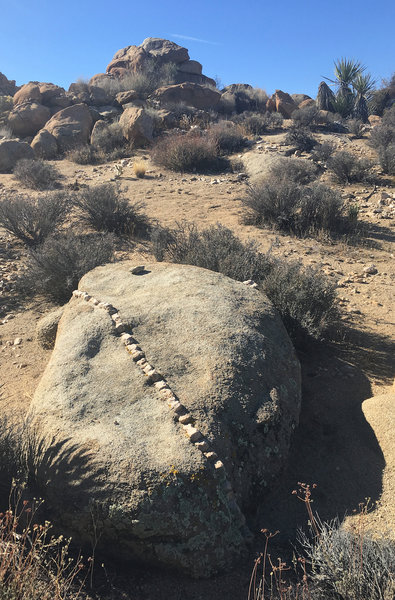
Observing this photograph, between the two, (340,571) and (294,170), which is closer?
(340,571)

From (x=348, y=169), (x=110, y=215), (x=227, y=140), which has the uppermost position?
(x=227, y=140)

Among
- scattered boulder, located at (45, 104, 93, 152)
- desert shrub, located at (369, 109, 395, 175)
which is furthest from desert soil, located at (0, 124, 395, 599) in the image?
scattered boulder, located at (45, 104, 93, 152)

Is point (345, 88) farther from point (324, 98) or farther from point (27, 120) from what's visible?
point (27, 120)

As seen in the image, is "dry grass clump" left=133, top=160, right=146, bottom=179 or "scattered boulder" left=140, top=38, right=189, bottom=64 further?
"scattered boulder" left=140, top=38, right=189, bottom=64

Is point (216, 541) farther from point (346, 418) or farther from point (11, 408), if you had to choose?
point (11, 408)

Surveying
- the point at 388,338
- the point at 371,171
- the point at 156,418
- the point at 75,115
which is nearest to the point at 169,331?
the point at 156,418

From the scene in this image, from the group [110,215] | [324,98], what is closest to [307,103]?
[324,98]

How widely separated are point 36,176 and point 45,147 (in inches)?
164

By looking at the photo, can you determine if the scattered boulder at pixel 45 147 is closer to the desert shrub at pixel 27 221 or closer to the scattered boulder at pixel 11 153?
the scattered boulder at pixel 11 153

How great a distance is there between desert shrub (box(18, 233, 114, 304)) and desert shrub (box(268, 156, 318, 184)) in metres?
5.91

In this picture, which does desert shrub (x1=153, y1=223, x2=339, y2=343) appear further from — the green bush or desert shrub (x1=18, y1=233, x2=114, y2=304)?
the green bush

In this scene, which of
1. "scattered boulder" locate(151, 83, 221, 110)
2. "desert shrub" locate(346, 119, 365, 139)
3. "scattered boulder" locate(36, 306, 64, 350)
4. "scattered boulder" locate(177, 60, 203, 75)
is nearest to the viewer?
"scattered boulder" locate(36, 306, 64, 350)

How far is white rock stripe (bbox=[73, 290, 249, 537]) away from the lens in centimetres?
225

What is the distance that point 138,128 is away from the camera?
49.0 ft
